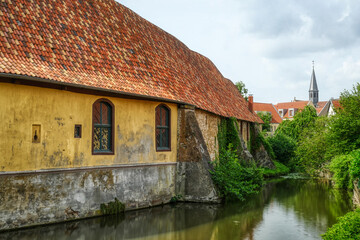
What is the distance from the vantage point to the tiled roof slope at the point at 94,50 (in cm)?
1277

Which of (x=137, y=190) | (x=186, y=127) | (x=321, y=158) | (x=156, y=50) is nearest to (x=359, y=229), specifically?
(x=137, y=190)

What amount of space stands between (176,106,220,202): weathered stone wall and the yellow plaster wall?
6.59 feet

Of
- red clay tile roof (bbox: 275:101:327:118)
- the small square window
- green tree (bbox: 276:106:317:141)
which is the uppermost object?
red clay tile roof (bbox: 275:101:327:118)

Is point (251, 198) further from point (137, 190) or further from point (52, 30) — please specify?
point (52, 30)

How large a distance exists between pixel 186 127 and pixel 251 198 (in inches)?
218

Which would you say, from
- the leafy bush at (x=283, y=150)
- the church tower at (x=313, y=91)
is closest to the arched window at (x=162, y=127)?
the leafy bush at (x=283, y=150)

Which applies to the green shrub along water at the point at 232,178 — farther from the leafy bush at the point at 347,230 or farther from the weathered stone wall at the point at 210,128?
the leafy bush at the point at 347,230

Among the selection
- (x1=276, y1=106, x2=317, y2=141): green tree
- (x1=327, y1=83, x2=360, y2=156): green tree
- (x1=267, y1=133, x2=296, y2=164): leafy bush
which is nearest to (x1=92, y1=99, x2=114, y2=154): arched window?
(x1=327, y1=83, x2=360, y2=156): green tree

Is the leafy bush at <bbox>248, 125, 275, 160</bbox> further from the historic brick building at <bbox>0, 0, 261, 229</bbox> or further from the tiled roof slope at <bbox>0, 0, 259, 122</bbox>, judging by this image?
the historic brick building at <bbox>0, 0, 261, 229</bbox>

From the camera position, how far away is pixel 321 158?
32156mm

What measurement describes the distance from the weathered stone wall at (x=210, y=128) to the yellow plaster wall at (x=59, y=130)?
447cm

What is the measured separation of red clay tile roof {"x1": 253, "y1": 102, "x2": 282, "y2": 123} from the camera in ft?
279

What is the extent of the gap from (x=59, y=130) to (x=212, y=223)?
6.27m

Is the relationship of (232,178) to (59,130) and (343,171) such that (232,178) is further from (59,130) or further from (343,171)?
(59,130)
